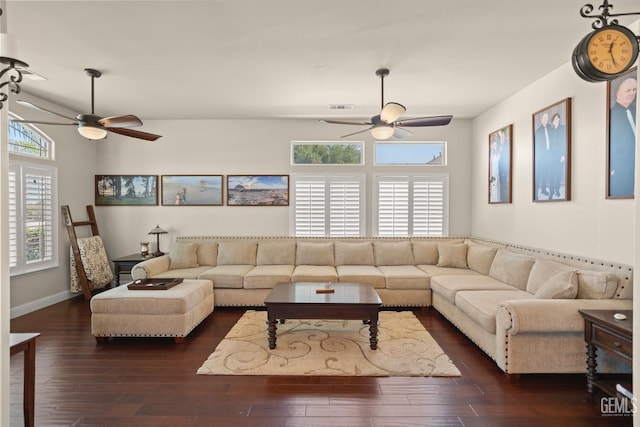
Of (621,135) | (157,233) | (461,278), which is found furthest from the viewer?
(157,233)

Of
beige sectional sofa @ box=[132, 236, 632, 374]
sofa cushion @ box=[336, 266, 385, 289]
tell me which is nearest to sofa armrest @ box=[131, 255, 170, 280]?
beige sectional sofa @ box=[132, 236, 632, 374]

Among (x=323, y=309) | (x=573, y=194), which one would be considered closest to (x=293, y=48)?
(x=323, y=309)

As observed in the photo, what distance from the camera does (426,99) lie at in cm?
488

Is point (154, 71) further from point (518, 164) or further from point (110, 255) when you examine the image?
point (518, 164)

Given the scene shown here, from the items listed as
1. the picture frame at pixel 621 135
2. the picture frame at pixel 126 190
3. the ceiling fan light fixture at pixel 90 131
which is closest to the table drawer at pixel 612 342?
the picture frame at pixel 621 135

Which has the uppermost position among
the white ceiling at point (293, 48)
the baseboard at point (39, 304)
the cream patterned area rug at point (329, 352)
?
the white ceiling at point (293, 48)

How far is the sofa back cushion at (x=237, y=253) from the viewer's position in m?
5.54

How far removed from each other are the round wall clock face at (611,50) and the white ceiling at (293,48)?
0.77 m

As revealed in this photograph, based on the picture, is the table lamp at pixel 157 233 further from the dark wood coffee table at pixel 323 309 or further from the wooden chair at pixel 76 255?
the dark wood coffee table at pixel 323 309

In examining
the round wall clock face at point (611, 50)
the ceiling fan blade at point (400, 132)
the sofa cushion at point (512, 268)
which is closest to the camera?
the round wall clock face at point (611, 50)

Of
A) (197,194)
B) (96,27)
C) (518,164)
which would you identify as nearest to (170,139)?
(197,194)

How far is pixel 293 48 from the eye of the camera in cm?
334

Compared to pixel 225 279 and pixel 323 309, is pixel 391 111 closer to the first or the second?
pixel 323 309

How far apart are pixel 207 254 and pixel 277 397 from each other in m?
3.46
